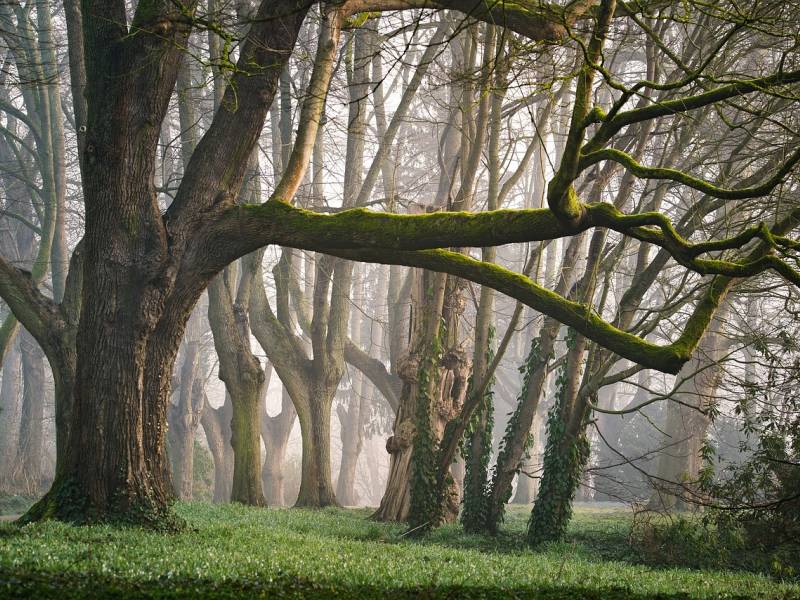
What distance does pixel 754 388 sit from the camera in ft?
36.0

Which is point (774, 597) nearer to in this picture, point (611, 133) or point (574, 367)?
point (611, 133)

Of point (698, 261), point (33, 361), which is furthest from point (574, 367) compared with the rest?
point (33, 361)

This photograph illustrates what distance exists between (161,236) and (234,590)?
18.1ft

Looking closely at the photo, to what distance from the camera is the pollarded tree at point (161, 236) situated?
957 centimetres

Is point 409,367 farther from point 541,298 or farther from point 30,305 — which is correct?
point 30,305

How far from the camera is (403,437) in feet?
49.9

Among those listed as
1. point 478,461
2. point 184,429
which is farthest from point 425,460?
point 184,429

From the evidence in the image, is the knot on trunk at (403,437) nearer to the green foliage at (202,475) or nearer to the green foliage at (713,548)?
the green foliage at (713,548)

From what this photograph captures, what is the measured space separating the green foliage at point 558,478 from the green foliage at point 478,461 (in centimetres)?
106

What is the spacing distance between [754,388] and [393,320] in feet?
39.2

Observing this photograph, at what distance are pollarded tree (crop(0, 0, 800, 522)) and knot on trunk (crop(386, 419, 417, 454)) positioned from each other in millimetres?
5778

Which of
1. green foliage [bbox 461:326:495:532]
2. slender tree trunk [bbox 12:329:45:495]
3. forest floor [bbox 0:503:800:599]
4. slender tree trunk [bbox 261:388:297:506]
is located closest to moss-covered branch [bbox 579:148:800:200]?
forest floor [bbox 0:503:800:599]

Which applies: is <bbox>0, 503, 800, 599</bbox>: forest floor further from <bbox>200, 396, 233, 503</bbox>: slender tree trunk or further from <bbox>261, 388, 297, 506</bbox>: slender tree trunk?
<bbox>200, 396, 233, 503</bbox>: slender tree trunk

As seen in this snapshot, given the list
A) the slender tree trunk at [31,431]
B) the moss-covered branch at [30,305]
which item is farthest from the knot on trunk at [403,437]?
the slender tree trunk at [31,431]
